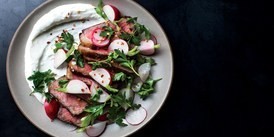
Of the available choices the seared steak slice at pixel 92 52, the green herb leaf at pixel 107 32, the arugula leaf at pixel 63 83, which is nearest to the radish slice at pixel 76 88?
the arugula leaf at pixel 63 83

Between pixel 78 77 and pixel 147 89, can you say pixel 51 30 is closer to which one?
pixel 78 77

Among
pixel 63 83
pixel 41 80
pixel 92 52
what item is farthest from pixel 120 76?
pixel 41 80

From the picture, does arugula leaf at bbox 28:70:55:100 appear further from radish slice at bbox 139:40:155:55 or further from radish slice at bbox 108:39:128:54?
radish slice at bbox 139:40:155:55

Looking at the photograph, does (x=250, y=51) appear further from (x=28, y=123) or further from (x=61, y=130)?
(x=28, y=123)

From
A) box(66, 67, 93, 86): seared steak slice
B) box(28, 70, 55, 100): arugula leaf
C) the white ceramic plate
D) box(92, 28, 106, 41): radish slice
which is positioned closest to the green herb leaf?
box(92, 28, 106, 41): radish slice

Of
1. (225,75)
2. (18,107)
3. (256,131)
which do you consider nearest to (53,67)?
(18,107)

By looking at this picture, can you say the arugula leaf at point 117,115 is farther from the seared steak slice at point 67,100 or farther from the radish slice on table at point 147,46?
the radish slice on table at point 147,46

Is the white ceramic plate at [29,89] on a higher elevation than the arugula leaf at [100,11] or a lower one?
lower
